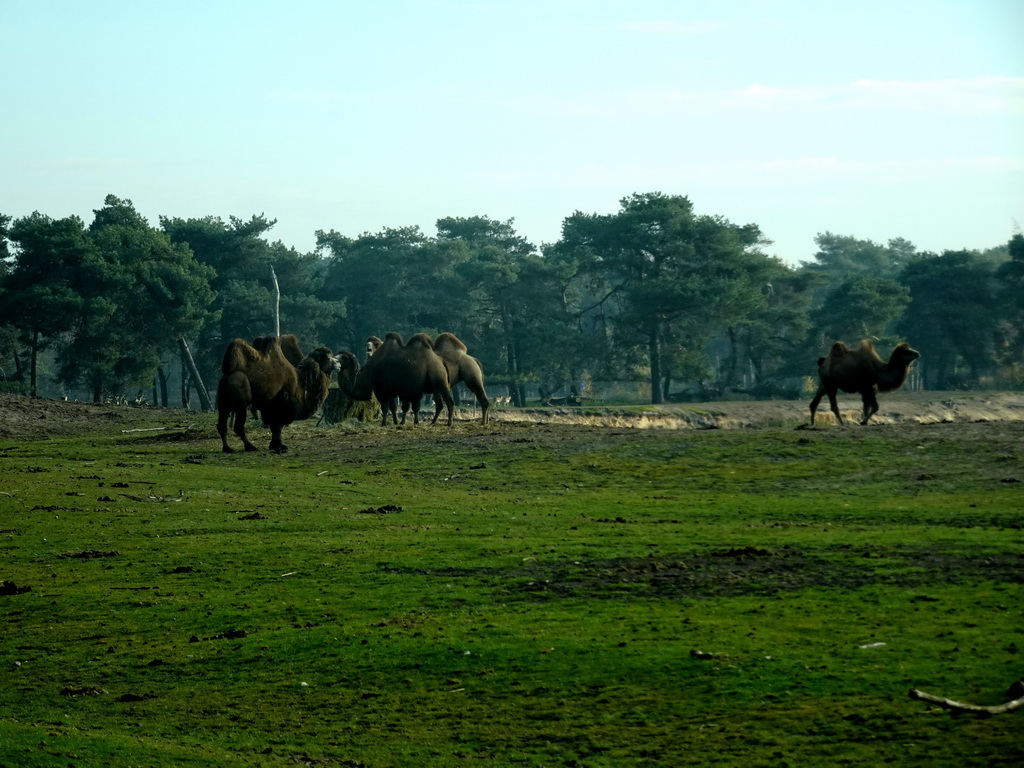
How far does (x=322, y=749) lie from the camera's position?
8.97 m

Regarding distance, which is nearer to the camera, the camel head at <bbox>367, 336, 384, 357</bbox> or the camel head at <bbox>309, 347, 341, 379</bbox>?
the camel head at <bbox>309, 347, 341, 379</bbox>

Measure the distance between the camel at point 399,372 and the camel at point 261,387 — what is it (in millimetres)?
4478

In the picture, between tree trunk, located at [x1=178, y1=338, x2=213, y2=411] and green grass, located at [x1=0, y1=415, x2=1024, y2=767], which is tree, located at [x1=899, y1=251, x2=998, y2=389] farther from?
green grass, located at [x1=0, y1=415, x2=1024, y2=767]

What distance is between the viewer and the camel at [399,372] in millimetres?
34844

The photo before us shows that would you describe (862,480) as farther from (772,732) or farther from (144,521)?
(772,732)

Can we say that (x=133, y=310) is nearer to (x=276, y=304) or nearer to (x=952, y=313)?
(x=276, y=304)

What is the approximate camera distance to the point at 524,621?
11766mm

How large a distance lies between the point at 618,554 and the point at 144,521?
7.71 meters

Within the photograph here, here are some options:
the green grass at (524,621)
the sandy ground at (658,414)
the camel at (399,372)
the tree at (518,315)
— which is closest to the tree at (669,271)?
the tree at (518,315)

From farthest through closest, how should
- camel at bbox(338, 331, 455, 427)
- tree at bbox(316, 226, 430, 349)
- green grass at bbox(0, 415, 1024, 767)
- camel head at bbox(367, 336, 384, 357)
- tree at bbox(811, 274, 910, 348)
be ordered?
tree at bbox(316, 226, 430, 349) → tree at bbox(811, 274, 910, 348) → camel head at bbox(367, 336, 384, 357) → camel at bbox(338, 331, 455, 427) → green grass at bbox(0, 415, 1024, 767)

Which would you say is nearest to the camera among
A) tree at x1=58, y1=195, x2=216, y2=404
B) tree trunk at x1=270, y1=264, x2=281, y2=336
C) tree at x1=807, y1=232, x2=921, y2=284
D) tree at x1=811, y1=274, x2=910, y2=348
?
tree trunk at x1=270, y1=264, x2=281, y2=336

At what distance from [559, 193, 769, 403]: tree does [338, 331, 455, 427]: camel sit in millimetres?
36242

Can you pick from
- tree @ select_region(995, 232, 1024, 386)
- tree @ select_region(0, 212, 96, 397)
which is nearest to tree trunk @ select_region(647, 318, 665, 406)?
tree @ select_region(995, 232, 1024, 386)

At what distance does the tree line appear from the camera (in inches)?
2459
